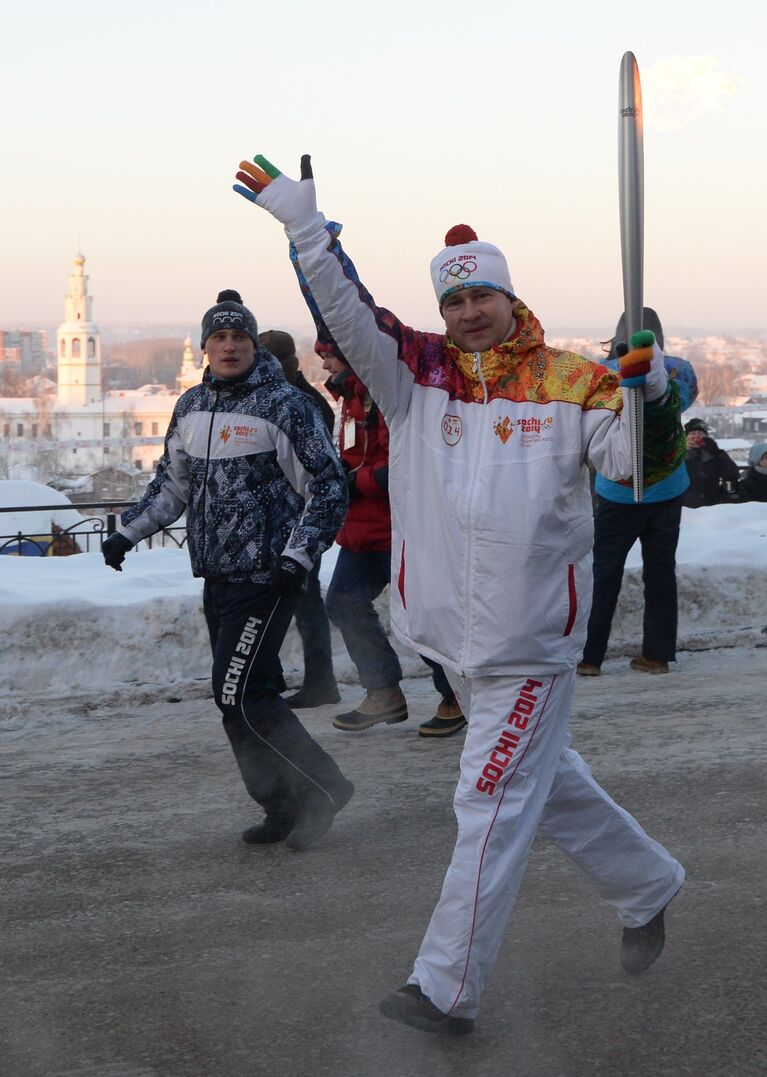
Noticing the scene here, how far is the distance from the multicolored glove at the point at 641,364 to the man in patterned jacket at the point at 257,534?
5.51 feet

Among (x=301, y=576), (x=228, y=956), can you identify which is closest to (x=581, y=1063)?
(x=228, y=956)

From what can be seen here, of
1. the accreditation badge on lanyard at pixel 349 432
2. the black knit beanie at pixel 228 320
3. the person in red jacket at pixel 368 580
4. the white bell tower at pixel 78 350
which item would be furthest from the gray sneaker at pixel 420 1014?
the white bell tower at pixel 78 350

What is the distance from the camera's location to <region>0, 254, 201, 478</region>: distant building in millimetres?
127438

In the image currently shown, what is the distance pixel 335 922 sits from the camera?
4.04 m

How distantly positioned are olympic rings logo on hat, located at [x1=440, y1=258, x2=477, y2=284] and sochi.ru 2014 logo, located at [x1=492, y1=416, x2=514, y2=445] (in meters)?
0.39

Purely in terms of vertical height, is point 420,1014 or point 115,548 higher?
point 115,548

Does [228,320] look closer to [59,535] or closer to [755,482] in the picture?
[755,482]

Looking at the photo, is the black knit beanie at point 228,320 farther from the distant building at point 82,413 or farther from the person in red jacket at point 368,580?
the distant building at point 82,413

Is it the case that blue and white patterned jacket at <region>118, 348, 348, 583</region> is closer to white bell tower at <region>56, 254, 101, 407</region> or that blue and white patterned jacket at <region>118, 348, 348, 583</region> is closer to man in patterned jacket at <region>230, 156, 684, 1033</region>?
man in patterned jacket at <region>230, 156, 684, 1033</region>

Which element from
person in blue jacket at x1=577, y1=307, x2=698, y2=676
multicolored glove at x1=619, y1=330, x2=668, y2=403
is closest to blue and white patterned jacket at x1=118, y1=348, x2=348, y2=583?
multicolored glove at x1=619, y1=330, x2=668, y2=403

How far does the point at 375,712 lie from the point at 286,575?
2.01 metres

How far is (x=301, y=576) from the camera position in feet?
14.8

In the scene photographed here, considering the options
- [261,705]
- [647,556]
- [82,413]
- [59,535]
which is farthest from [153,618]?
[82,413]

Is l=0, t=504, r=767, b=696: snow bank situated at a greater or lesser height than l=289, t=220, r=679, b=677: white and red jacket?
lesser
